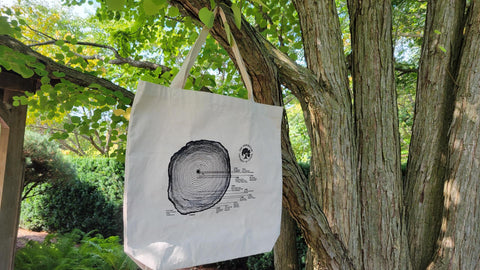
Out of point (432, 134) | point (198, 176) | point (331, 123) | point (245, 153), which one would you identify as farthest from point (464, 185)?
point (198, 176)

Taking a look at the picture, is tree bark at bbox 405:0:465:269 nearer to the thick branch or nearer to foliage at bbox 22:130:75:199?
the thick branch

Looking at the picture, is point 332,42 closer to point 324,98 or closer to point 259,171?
point 324,98

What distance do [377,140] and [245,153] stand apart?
0.96 meters

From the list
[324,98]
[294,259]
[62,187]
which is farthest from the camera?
[62,187]

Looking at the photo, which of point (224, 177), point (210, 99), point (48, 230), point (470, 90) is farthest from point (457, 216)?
point (48, 230)

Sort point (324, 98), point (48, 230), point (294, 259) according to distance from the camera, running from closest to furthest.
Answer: point (324, 98) → point (294, 259) → point (48, 230)

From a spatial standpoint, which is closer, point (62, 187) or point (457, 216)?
point (457, 216)

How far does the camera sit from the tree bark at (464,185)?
1.52 m

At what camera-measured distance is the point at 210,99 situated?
853 millimetres

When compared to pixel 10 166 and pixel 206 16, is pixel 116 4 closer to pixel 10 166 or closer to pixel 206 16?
pixel 206 16

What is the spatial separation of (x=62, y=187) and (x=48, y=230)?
151 centimetres

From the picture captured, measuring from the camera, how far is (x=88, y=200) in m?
6.82

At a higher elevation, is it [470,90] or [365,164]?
[470,90]

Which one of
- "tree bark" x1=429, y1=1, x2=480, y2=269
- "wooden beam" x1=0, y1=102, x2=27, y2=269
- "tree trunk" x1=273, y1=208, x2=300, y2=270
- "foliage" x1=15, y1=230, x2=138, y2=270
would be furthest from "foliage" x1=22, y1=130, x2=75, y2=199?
"tree bark" x1=429, y1=1, x2=480, y2=269
